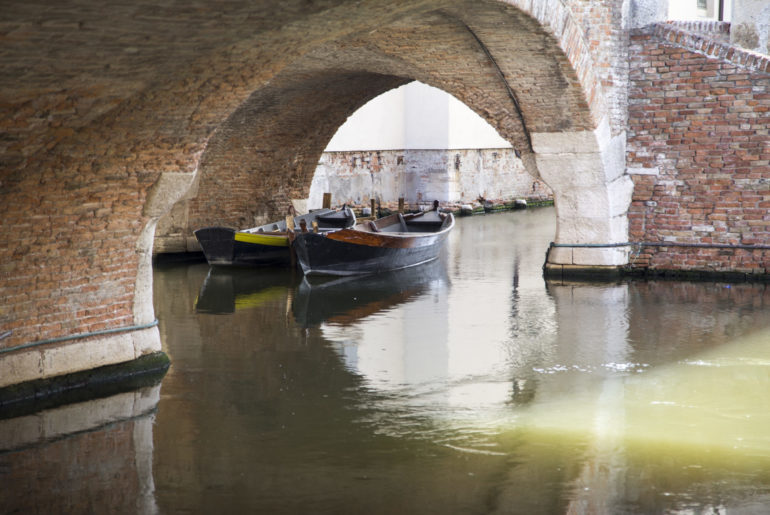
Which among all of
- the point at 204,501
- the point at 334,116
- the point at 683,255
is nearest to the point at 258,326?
the point at 204,501

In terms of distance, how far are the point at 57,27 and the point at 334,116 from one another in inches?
379

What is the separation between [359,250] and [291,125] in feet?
8.94

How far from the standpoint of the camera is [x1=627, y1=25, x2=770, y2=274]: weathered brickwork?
946cm

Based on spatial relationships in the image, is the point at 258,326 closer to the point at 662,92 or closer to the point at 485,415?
the point at 485,415

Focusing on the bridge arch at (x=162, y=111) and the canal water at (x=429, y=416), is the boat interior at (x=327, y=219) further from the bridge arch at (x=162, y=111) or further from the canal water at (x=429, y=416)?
the canal water at (x=429, y=416)

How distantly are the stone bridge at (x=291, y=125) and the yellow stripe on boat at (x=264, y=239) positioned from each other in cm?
134

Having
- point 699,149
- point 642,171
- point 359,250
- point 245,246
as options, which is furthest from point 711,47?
point 245,246

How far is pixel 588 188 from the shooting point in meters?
9.88

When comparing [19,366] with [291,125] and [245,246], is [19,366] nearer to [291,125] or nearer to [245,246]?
[245,246]

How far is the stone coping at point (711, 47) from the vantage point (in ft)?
30.5

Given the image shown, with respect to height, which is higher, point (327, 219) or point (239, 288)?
point (327, 219)

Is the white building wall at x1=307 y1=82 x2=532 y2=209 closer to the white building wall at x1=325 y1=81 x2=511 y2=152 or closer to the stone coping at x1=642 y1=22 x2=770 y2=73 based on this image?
the white building wall at x1=325 y1=81 x2=511 y2=152

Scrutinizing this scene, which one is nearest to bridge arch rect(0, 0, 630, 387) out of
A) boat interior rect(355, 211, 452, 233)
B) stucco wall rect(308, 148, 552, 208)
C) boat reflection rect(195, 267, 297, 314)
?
boat reflection rect(195, 267, 297, 314)

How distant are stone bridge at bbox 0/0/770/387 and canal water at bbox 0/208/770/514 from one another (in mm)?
773
